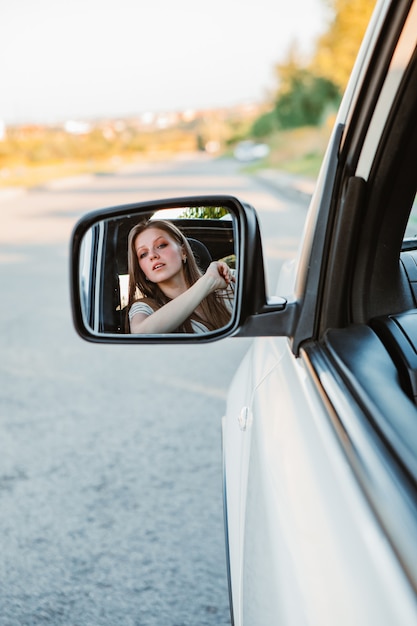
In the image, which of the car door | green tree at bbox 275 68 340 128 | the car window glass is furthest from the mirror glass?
green tree at bbox 275 68 340 128

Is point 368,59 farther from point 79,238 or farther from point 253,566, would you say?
point 253,566

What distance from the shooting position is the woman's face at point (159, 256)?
4.97 ft

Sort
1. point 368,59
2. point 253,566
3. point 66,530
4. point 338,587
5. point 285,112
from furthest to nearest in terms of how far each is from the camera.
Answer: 1. point 285,112
2. point 66,530
3. point 253,566
4. point 368,59
5. point 338,587

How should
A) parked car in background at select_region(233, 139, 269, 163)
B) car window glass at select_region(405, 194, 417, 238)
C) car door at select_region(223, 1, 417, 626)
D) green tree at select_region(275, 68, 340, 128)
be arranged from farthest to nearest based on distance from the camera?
parked car in background at select_region(233, 139, 269, 163) → green tree at select_region(275, 68, 340, 128) → car window glass at select_region(405, 194, 417, 238) → car door at select_region(223, 1, 417, 626)

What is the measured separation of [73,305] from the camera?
1743mm

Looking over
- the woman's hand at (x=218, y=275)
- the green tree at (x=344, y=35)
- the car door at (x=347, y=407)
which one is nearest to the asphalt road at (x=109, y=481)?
the car door at (x=347, y=407)

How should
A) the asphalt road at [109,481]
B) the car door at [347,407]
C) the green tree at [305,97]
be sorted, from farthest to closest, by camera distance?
the green tree at [305,97] → the asphalt road at [109,481] → the car door at [347,407]

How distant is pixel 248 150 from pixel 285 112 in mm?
11636

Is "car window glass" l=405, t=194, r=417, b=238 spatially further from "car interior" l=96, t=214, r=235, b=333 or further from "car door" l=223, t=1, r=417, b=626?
"car interior" l=96, t=214, r=235, b=333

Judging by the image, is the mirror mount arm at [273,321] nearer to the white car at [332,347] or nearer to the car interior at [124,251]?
the white car at [332,347]

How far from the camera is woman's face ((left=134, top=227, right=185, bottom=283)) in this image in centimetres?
151

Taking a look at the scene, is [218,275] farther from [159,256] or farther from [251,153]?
[251,153]

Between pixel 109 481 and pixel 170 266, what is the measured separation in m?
2.61

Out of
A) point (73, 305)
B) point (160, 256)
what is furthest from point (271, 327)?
point (73, 305)
